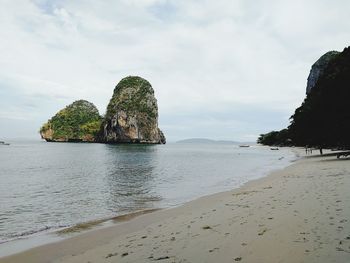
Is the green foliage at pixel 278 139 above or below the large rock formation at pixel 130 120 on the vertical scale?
below

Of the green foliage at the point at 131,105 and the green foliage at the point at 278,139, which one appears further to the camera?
the green foliage at the point at 131,105

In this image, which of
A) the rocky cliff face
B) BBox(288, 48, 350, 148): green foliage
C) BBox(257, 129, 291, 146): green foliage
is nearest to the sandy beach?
BBox(288, 48, 350, 148): green foliage

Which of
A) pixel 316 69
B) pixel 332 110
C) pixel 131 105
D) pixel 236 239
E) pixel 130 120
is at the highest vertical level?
pixel 316 69

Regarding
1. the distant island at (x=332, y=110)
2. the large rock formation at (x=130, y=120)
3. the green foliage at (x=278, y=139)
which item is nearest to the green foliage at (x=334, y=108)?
the distant island at (x=332, y=110)

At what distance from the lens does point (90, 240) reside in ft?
33.5

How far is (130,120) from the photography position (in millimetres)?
180875

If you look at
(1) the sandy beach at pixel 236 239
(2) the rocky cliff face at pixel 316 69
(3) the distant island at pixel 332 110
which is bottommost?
(1) the sandy beach at pixel 236 239

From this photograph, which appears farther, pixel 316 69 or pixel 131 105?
pixel 131 105

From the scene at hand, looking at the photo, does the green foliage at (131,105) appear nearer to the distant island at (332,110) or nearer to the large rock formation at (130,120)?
the large rock formation at (130,120)

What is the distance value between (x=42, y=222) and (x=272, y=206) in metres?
9.41

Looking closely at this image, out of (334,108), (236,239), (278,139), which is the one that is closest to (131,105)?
(278,139)

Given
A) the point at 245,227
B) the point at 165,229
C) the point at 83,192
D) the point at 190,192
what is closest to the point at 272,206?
the point at 245,227

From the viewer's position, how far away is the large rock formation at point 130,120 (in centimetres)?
18088

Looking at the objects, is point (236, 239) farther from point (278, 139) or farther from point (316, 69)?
point (316, 69)
